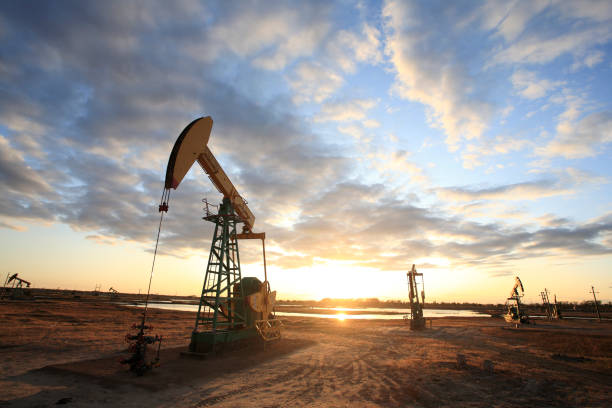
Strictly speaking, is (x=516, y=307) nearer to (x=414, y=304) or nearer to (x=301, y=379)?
(x=414, y=304)

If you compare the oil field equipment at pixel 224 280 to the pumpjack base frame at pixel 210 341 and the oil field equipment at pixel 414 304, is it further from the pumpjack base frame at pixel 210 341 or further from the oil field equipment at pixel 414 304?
the oil field equipment at pixel 414 304

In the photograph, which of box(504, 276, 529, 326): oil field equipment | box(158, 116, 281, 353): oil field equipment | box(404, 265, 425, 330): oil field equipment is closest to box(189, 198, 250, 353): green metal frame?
box(158, 116, 281, 353): oil field equipment

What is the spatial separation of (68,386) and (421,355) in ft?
49.0

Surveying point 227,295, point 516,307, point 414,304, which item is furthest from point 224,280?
point 516,307

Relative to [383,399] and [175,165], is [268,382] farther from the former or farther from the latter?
[175,165]

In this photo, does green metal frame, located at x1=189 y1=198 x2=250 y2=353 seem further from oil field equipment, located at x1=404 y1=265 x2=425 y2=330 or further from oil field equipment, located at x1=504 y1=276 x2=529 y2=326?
oil field equipment, located at x1=504 y1=276 x2=529 y2=326

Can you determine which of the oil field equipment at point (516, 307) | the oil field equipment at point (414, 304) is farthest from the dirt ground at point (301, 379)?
the oil field equipment at point (516, 307)

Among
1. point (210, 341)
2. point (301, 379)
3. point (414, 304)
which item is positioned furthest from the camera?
point (414, 304)

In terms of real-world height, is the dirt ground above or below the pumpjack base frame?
below

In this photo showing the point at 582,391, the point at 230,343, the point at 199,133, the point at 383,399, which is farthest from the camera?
the point at 230,343

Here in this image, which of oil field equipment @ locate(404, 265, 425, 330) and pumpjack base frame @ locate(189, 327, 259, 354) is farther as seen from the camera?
oil field equipment @ locate(404, 265, 425, 330)

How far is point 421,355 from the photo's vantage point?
14375 mm

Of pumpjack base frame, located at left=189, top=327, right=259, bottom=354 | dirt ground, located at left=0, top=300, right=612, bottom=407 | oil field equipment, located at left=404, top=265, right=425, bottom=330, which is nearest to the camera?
dirt ground, located at left=0, top=300, right=612, bottom=407

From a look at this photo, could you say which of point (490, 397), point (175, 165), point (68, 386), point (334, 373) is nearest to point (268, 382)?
point (334, 373)
